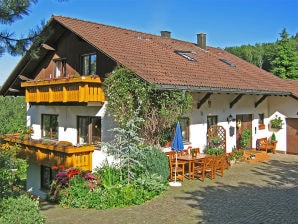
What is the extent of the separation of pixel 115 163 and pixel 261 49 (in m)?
54.1

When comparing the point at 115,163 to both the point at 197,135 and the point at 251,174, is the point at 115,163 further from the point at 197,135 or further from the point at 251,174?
the point at 251,174

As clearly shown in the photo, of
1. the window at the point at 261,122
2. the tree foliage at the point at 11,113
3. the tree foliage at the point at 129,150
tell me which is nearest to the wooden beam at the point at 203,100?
the tree foliage at the point at 129,150

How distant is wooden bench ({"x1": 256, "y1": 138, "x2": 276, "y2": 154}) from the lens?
18984mm

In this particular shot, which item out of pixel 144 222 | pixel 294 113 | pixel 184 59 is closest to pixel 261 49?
pixel 294 113

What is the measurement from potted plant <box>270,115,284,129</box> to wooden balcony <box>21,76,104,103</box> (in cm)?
1085

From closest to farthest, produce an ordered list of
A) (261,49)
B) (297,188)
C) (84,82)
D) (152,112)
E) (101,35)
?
1. (297,188)
2. (152,112)
3. (84,82)
4. (101,35)
5. (261,49)

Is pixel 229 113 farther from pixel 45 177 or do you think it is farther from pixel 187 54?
pixel 45 177

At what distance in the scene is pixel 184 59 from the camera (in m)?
16.8

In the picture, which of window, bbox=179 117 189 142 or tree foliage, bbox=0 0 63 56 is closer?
tree foliage, bbox=0 0 63 56

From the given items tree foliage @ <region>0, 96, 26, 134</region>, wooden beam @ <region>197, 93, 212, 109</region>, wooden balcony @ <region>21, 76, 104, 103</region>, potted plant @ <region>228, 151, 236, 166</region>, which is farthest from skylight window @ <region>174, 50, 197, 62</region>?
tree foliage @ <region>0, 96, 26, 134</region>

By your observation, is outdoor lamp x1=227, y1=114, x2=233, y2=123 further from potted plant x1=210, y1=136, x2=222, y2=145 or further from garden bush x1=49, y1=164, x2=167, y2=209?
garden bush x1=49, y1=164, x2=167, y2=209

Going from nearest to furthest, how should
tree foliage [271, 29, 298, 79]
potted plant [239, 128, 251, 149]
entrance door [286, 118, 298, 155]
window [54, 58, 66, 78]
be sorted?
window [54, 58, 66, 78] < potted plant [239, 128, 251, 149] < entrance door [286, 118, 298, 155] < tree foliage [271, 29, 298, 79]

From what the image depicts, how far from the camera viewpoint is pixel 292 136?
19.3 metres

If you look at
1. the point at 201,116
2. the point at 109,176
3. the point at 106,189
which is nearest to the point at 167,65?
the point at 201,116
